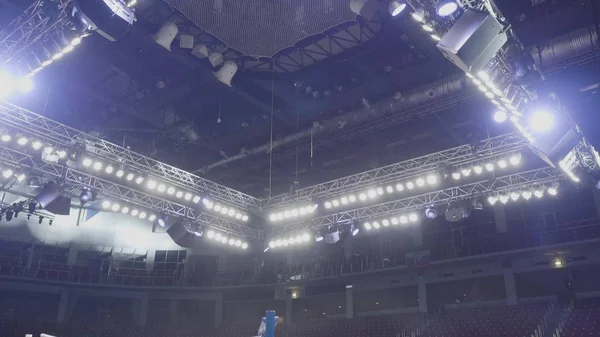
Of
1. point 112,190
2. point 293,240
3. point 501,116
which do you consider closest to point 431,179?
point 501,116

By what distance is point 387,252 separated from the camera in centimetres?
2864

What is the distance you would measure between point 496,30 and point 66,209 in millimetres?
14439

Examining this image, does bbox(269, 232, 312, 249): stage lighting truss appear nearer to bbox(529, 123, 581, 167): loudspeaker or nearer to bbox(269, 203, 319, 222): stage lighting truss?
bbox(269, 203, 319, 222): stage lighting truss

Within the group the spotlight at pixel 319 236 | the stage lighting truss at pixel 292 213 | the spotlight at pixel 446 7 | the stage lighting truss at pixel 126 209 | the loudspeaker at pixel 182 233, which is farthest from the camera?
the spotlight at pixel 319 236

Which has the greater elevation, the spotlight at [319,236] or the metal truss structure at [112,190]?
the metal truss structure at [112,190]

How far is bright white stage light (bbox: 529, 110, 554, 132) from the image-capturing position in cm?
1169

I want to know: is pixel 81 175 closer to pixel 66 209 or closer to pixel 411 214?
pixel 66 209

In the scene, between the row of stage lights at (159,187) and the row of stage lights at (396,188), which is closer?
the row of stage lights at (396,188)

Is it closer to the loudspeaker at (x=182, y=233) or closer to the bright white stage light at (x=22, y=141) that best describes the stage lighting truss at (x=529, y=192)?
the loudspeaker at (x=182, y=233)

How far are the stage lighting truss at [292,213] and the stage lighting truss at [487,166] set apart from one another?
5495 mm

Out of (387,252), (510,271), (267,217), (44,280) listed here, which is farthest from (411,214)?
(44,280)

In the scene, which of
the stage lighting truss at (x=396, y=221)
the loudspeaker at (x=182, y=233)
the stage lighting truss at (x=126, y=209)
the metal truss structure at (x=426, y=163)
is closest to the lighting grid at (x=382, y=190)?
the metal truss structure at (x=426, y=163)

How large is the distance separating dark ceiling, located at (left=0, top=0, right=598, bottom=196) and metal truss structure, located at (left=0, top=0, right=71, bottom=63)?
17.3ft

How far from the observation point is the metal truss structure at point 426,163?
49.4ft
